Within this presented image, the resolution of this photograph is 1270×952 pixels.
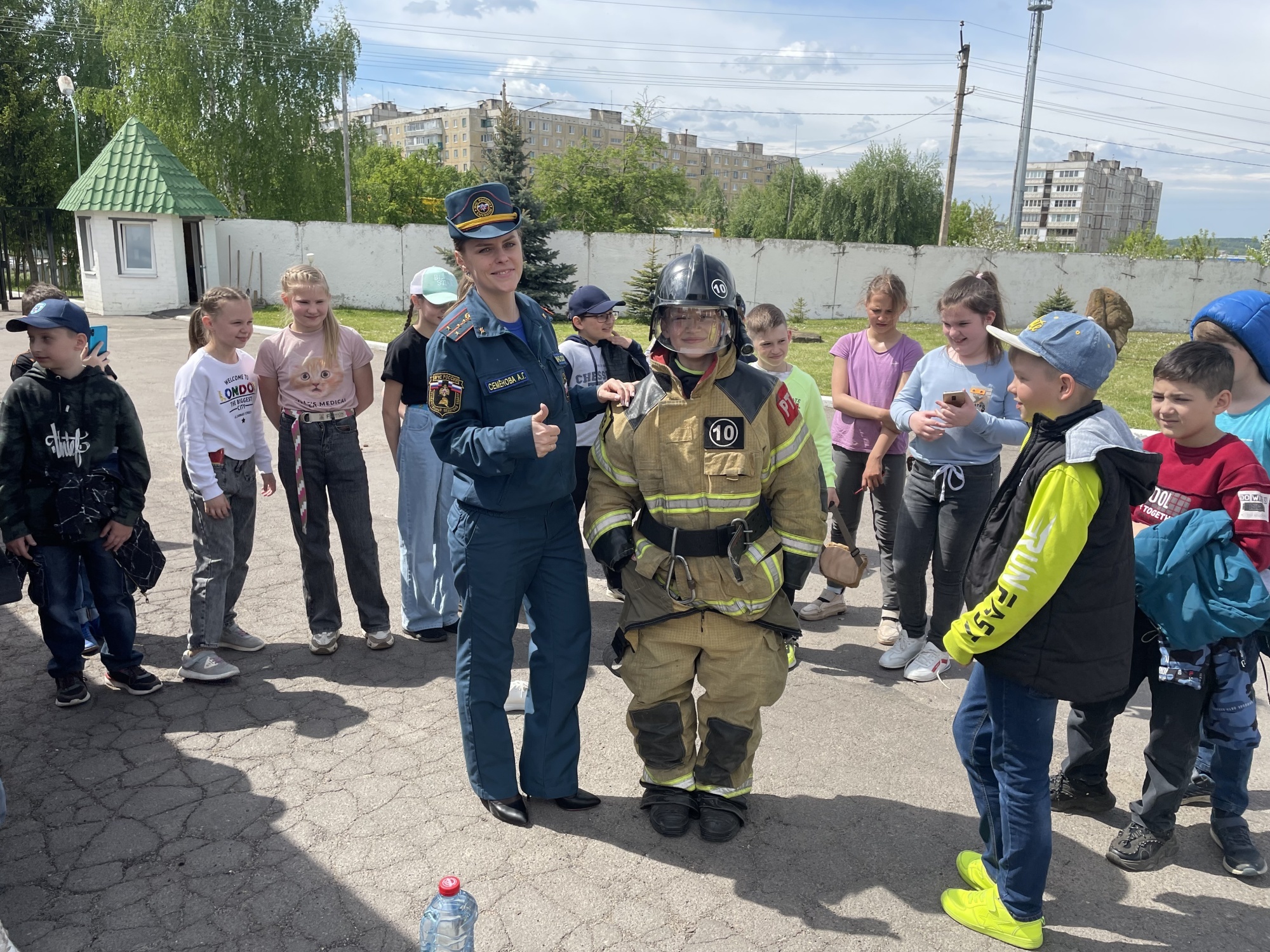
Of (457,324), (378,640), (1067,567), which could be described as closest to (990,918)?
(1067,567)

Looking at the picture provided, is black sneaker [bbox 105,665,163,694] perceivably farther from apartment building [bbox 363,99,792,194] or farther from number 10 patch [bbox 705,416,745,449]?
apartment building [bbox 363,99,792,194]

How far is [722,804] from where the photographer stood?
10.8 feet

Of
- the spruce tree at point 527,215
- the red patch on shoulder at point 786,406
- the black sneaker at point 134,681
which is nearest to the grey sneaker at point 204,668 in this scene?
the black sneaker at point 134,681

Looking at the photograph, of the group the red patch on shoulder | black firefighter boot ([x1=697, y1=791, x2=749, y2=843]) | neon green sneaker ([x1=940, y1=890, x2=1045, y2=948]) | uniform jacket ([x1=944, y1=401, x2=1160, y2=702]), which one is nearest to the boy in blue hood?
uniform jacket ([x1=944, y1=401, x2=1160, y2=702])

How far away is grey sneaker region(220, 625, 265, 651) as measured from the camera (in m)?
4.74

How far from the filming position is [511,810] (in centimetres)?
333

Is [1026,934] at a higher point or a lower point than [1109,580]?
lower

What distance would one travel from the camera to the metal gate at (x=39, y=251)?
29.3 meters

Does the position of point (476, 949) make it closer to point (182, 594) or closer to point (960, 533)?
point (960, 533)

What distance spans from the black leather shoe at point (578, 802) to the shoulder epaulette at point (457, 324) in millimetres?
1812

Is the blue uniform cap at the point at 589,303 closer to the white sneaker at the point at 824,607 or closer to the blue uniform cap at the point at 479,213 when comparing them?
the blue uniform cap at the point at 479,213

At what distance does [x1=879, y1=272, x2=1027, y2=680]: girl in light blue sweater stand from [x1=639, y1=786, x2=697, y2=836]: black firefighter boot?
70.4 inches

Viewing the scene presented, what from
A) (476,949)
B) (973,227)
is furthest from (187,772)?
(973,227)

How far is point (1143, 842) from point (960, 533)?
65.4 inches
